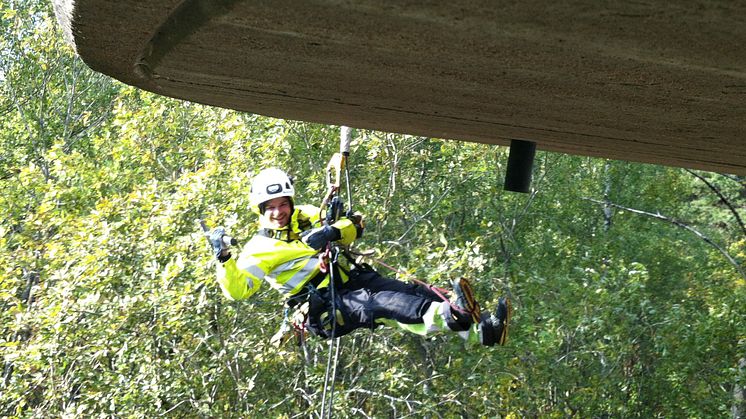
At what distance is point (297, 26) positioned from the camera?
181 cm

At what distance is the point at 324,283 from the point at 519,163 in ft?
8.54

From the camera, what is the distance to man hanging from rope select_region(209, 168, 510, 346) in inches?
218

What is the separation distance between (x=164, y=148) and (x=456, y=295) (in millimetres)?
5987

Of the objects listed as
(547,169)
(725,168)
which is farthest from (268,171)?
(547,169)

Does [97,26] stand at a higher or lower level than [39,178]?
higher

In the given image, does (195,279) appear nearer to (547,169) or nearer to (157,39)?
(547,169)

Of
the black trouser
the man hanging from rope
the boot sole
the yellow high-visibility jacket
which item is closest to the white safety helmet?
the man hanging from rope

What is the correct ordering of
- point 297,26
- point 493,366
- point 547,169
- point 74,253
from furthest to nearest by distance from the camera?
1. point 547,169
2. point 493,366
3. point 74,253
4. point 297,26

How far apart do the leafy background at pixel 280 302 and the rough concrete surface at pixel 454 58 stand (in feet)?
17.5

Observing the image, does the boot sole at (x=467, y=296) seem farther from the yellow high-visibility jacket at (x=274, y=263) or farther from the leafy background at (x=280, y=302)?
the leafy background at (x=280, y=302)

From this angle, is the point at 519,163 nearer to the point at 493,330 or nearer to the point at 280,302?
the point at 493,330

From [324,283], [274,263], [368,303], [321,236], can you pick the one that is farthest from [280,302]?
[321,236]

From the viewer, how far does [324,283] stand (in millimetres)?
5973

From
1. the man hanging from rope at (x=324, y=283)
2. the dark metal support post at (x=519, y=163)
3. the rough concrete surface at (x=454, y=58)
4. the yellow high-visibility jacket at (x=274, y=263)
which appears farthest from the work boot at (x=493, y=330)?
the rough concrete surface at (x=454, y=58)
